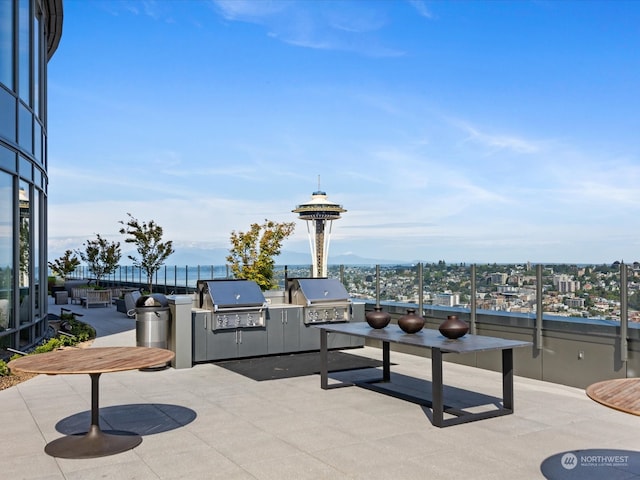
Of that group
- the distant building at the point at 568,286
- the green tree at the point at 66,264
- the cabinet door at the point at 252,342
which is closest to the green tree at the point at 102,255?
the green tree at the point at 66,264

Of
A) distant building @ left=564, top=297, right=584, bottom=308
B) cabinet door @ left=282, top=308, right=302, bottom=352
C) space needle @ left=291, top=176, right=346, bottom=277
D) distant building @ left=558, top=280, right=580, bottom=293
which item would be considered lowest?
cabinet door @ left=282, top=308, right=302, bottom=352

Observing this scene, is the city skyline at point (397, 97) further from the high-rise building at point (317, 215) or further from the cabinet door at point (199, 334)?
the high-rise building at point (317, 215)

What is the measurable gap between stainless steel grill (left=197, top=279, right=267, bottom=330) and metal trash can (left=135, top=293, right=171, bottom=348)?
71 cm

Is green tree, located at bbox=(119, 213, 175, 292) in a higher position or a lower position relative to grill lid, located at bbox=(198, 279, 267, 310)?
higher

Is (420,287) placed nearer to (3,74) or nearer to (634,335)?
(634,335)

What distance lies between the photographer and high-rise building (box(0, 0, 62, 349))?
9.33m

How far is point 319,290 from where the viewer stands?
1022 cm

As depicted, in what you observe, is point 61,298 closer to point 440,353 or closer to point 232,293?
point 232,293

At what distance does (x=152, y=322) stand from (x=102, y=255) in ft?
61.0

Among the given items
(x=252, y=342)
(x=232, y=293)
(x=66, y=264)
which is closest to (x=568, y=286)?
(x=252, y=342)

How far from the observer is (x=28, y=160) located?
10391 mm

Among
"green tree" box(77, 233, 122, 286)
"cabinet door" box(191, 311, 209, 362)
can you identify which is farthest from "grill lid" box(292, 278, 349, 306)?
"green tree" box(77, 233, 122, 286)

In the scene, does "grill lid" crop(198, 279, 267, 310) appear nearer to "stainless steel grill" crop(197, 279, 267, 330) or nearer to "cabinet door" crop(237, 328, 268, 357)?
"stainless steel grill" crop(197, 279, 267, 330)

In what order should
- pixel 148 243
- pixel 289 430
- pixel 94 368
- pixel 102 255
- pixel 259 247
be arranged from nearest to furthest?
pixel 94 368 → pixel 289 430 → pixel 259 247 → pixel 148 243 → pixel 102 255
